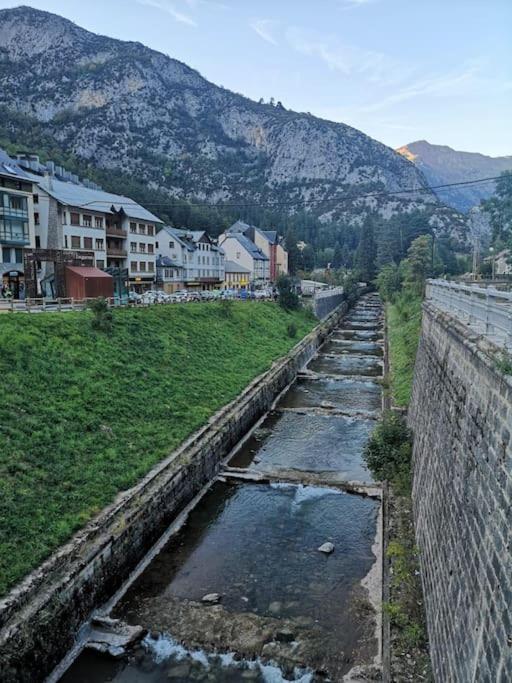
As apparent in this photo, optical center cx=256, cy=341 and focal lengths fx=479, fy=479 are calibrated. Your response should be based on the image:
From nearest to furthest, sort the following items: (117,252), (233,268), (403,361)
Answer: (403,361)
(117,252)
(233,268)

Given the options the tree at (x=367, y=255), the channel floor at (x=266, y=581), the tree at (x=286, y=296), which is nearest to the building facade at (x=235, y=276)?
the tree at (x=286, y=296)

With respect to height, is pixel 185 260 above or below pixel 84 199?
below

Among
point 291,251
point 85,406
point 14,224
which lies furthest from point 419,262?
point 85,406

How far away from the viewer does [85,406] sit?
18.2m

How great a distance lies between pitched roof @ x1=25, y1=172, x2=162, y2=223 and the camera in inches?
1798

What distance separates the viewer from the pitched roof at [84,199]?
4567cm

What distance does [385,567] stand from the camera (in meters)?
12.0

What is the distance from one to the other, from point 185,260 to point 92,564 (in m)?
59.3

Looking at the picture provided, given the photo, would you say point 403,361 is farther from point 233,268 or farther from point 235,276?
point 233,268

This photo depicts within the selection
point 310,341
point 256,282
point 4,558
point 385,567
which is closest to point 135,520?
point 4,558

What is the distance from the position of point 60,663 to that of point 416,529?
29.4 ft

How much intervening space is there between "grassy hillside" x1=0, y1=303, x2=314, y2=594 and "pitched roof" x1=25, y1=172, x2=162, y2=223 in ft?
65.4

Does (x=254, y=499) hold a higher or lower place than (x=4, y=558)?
lower

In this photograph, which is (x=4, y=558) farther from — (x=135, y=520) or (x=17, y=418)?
(x=17, y=418)
